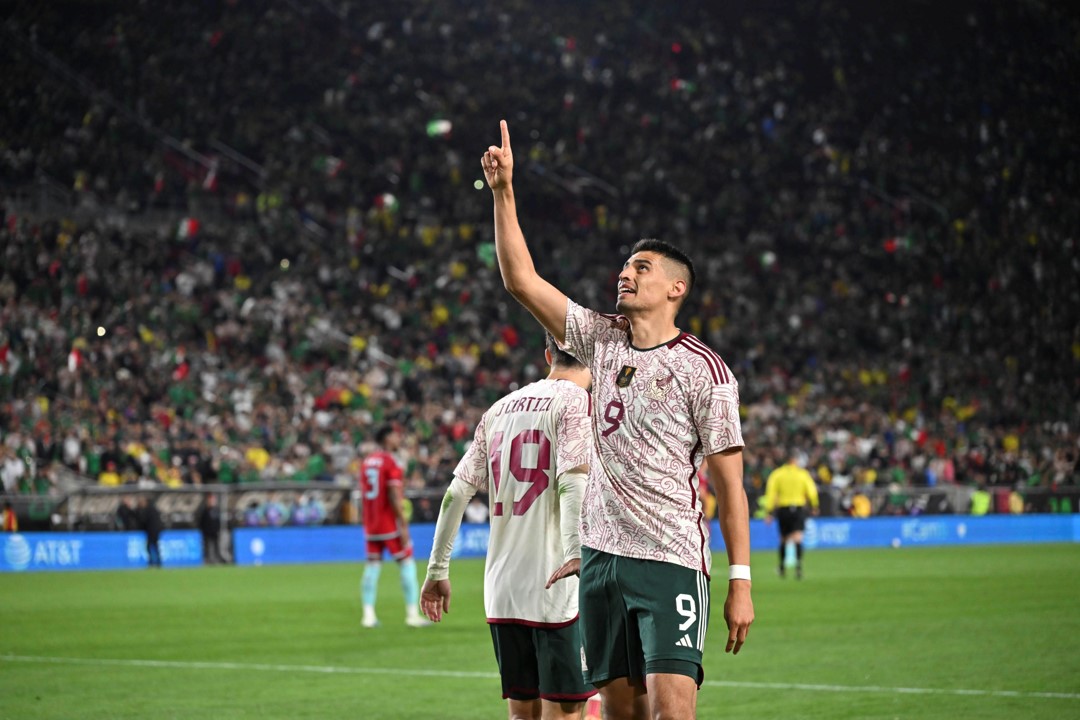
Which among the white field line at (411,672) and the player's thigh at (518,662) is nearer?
the player's thigh at (518,662)

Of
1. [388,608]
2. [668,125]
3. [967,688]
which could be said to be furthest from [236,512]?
[668,125]

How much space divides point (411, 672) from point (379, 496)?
469cm

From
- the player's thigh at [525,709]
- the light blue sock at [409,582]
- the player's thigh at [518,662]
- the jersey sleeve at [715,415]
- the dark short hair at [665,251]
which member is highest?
the dark short hair at [665,251]

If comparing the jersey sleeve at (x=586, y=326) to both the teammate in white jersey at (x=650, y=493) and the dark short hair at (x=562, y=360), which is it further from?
the dark short hair at (x=562, y=360)

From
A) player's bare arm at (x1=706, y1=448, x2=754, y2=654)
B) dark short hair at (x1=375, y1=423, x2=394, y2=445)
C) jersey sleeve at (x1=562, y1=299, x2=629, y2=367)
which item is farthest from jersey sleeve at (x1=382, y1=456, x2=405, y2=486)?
player's bare arm at (x1=706, y1=448, x2=754, y2=654)

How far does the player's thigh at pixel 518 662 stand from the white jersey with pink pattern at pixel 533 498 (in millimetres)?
81

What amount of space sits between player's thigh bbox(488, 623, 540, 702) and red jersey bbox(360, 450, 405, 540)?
34.0 ft

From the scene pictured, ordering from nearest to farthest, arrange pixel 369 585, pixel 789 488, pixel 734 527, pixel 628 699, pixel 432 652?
1. pixel 734 527
2. pixel 628 699
3. pixel 432 652
4. pixel 369 585
5. pixel 789 488

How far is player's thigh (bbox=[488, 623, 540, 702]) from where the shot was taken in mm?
7098

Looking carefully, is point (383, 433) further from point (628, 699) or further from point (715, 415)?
point (715, 415)

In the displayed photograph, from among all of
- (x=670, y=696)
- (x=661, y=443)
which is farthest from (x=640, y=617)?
(x=661, y=443)

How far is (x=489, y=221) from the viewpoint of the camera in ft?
144

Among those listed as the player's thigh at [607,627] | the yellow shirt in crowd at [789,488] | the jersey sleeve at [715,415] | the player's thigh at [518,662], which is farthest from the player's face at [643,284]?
the yellow shirt in crowd at [789,488]

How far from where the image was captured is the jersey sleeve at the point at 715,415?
18.9 feet
